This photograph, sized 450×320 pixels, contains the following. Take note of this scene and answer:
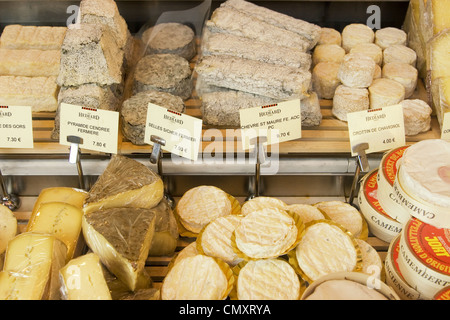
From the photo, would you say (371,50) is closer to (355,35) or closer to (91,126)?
(355,35)

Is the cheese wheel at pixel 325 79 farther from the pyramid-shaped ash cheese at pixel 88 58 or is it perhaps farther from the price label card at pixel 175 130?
the pyramid-shaped ash cheese at pixel 88 58

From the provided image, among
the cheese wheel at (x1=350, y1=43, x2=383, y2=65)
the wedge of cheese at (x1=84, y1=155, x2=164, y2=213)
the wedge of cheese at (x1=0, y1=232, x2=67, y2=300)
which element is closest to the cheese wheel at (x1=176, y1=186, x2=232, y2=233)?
the wedge of cheese at (x1=84, y1=155, x2=164, y2=213)

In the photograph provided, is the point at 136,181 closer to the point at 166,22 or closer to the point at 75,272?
the point at 75,272

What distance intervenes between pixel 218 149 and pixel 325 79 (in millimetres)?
646

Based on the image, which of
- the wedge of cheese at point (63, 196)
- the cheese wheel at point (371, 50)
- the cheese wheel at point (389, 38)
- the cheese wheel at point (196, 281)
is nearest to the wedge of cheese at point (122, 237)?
the cheese wheel at point (196, 281)

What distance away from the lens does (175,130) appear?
5.79 ft

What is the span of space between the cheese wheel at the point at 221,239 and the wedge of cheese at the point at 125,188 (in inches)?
8.7

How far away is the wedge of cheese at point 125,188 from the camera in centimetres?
154

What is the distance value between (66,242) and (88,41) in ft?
2.90

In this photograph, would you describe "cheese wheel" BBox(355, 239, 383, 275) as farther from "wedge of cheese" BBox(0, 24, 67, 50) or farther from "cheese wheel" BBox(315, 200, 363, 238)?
"wedge of cheese" BBox(0, 24, 67, 50)

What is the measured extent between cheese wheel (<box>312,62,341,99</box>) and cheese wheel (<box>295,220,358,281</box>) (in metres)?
0.87

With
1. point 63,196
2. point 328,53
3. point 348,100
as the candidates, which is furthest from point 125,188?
point 328,53

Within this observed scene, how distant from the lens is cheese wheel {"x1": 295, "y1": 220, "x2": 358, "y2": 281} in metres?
1.46
